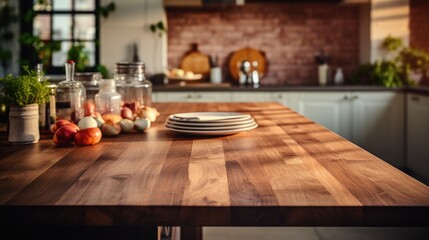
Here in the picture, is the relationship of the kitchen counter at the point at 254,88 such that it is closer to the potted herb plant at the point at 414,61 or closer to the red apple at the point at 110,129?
the potted herb plant at the point at 414,61

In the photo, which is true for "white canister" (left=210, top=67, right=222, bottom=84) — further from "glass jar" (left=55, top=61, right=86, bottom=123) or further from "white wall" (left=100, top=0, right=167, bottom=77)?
"glass jar" (left=55, top=61, right=86, bottom=123)

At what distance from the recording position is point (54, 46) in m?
5.54

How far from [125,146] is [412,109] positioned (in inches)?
145

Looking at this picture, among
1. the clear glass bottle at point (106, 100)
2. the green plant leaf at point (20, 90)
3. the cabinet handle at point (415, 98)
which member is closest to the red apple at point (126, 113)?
the clear glass bottle at point (106, 100)

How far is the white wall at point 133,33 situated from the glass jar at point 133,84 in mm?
2906

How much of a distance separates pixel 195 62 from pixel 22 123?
4128 mm

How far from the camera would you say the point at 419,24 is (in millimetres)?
5430

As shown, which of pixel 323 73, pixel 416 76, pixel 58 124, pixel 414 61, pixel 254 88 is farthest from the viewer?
pixel 323 73

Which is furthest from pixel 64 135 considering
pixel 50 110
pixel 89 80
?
pixel 89 80

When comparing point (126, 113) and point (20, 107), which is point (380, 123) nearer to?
point (126, 113)

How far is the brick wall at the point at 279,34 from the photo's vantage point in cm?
572

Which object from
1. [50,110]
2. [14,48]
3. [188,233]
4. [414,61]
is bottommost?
[188,233]

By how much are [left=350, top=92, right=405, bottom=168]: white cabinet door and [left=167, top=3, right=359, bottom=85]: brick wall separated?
871 mm

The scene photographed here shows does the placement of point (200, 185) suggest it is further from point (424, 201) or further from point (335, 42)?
point (335, 42)
